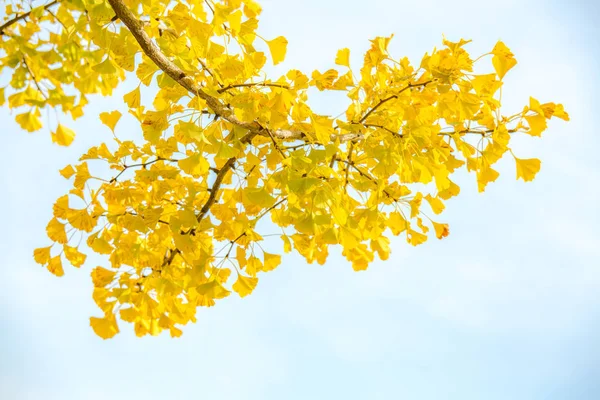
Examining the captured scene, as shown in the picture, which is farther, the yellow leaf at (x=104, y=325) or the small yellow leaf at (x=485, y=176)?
the yellow leaf at (x=104, y=325)

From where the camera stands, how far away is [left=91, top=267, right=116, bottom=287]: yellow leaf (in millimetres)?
1836

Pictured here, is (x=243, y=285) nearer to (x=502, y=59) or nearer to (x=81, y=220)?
(x=81, y=220)

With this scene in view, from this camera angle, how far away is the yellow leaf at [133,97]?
5.10 feet

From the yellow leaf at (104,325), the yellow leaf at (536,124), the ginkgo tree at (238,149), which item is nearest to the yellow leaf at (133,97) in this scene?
the ginkgo tree at (238,149)

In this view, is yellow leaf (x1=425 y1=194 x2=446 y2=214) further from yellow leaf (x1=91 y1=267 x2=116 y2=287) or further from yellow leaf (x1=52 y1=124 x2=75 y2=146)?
yellow leaf (x1=52 y1=124 x2=75 y2=146)

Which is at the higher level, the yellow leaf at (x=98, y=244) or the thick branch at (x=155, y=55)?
the thick branch at (x=155, y=55)

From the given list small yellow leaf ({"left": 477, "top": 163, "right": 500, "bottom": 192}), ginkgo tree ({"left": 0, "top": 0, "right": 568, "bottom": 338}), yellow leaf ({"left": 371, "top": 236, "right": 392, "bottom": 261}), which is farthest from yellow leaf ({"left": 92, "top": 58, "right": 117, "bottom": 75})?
small yellow leaf ({"left": 477, "top": 163, "right": 500, "bottom": 192})

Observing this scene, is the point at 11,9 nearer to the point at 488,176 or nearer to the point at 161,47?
the point at 161,47

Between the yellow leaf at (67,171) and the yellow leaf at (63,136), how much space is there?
44cm

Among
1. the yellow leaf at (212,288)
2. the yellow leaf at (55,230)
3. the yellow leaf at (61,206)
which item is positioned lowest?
the yellow leaf at (212,288)

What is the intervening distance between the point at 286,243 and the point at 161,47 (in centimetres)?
74

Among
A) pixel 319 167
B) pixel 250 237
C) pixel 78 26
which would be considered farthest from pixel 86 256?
pixel 319 167

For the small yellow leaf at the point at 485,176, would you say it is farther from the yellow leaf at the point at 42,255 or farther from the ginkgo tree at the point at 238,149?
the yellow leaf at the point at 42,255

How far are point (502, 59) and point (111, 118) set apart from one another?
1.36m
